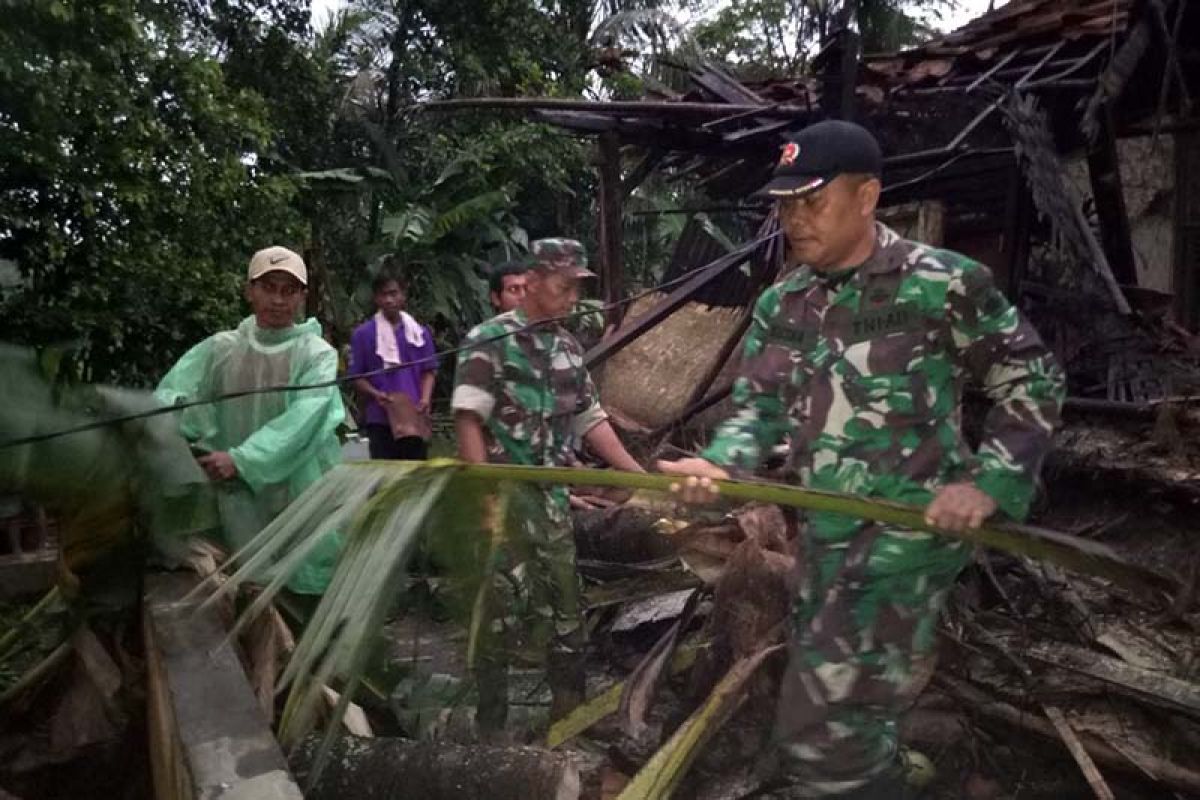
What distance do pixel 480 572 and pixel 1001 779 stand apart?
1.95 m

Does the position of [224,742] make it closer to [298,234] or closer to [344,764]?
[344,764]

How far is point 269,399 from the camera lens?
4.05 metres

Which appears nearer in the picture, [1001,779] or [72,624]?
[72,624]

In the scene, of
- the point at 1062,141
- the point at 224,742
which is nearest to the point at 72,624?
the point at 224,742

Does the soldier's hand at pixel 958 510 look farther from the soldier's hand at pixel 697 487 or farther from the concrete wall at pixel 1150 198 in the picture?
the concrete wall at pixel 1150 198

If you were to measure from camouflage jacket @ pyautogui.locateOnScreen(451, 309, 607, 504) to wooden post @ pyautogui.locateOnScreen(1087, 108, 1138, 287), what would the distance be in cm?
313

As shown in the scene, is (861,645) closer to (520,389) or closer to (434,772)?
(434,772)

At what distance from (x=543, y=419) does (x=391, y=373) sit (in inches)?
112

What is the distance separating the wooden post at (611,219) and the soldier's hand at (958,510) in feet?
17.9

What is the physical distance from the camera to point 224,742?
8.39ft

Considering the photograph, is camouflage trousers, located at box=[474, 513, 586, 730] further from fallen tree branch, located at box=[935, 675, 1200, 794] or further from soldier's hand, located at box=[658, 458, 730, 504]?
fallen tree branch, located at box=[935, 675, 1200, 794]

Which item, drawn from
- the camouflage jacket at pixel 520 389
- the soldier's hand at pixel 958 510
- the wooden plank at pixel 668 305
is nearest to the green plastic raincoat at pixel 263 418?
the camouflage jacket at pixel 520 389

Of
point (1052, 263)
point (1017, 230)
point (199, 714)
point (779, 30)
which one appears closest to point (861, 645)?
point (199, 714)

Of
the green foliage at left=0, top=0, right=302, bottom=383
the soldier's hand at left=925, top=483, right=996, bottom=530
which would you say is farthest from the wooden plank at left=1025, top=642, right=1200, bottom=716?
the green foliage at left=0, top=0, right=302, bottom=383
